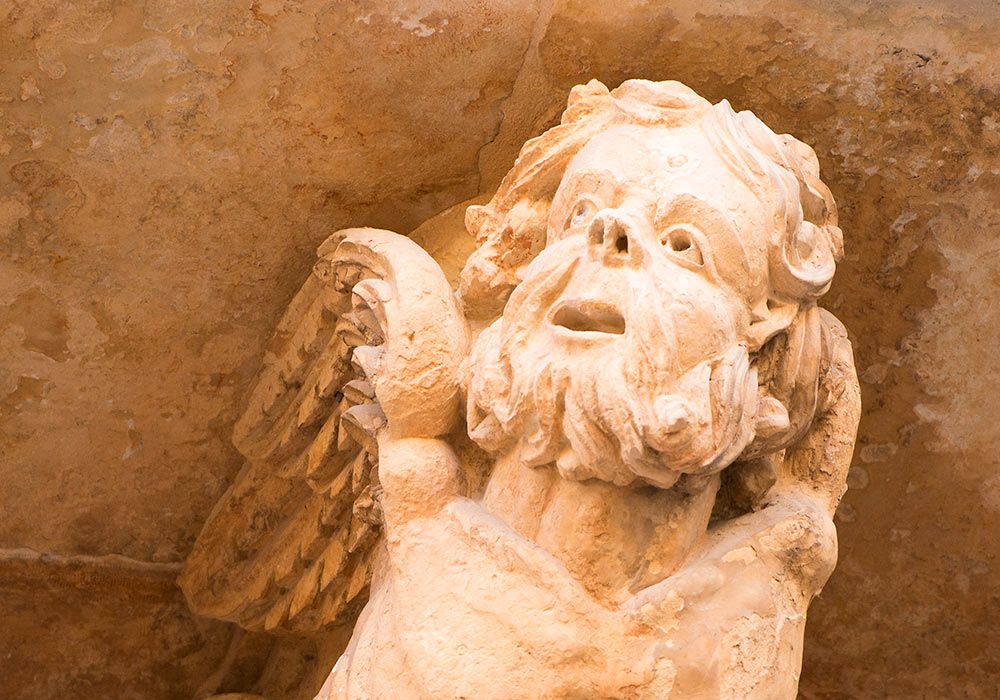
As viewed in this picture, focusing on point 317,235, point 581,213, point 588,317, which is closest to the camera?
point 588,317

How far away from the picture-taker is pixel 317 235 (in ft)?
8.79

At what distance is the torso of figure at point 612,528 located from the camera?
6.27ft

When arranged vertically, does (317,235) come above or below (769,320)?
below

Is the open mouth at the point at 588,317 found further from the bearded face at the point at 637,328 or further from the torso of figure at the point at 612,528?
the torso of figure at the point at 612,528

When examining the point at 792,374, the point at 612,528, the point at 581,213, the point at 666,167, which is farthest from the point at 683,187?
the point at 612,528

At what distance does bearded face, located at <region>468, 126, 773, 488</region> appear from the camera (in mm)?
1785

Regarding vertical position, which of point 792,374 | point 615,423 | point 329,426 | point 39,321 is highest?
point 615,423

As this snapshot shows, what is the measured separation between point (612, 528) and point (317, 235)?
39.3 inches

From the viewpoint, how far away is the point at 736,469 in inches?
81.0

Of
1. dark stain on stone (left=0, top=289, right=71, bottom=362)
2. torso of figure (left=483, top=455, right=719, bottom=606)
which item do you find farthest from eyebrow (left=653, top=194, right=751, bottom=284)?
dark stain on stone (left=0, top=289, right=71, bottom=362)

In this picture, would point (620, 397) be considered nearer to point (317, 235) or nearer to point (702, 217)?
point (702, 217)

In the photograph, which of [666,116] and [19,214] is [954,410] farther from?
[19,214]

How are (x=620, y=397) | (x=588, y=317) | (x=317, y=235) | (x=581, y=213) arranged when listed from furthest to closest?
(x=317, y=235), (x=581, y=213), (x=588, y=317), (x=620, y=397)

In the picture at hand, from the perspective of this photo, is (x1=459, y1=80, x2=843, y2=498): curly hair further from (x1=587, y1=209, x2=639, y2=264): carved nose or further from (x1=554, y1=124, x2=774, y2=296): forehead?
(x1=587, y1=209, x2=639, y2=264): carved nose
